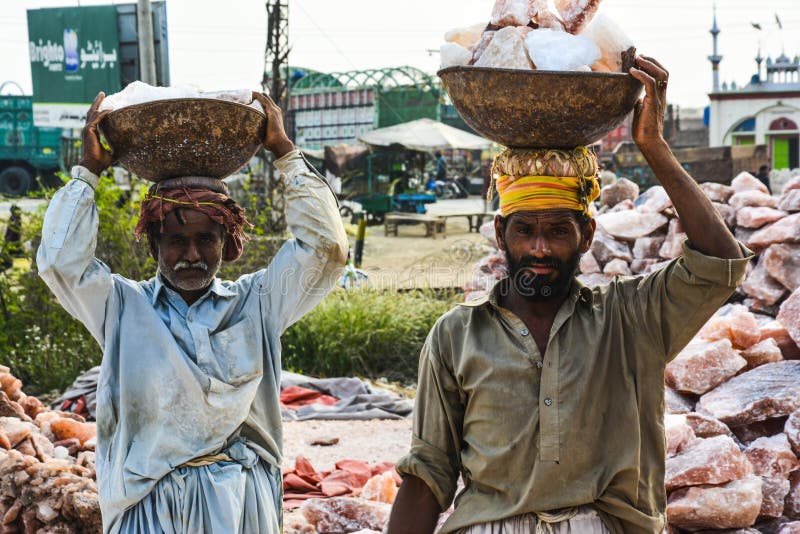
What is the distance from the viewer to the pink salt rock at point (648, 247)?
27.9 ft

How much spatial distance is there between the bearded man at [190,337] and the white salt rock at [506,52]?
875 mm

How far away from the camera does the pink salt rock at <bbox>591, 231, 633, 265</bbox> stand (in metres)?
8.45

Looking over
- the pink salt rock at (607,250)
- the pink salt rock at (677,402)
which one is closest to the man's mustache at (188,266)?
the pink salt rock at (677,402)

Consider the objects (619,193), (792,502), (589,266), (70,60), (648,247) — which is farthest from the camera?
(70,60)

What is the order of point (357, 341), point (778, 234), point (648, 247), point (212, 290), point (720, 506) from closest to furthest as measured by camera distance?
point (212, 290), point (720, 506), point (778, 234), point (648, 247), point (357, 341)

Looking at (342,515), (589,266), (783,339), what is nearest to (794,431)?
(783,339)

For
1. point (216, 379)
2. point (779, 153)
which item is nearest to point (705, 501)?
point (216, 379)

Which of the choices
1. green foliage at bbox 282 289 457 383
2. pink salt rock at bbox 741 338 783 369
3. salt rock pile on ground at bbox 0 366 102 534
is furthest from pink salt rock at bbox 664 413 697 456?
green foliage at bbox 282 289 457 383

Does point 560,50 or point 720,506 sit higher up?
point 560,50

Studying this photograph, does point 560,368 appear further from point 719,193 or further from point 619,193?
point 619,193

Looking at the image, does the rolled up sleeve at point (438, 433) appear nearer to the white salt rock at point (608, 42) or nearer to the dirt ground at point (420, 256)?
the white salt rock at point (608, 42)

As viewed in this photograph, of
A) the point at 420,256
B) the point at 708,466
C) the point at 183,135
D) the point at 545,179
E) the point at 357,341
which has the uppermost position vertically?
the point at 183,135

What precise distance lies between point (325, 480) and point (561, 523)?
3378 millimetres

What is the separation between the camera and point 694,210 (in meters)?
2.48
